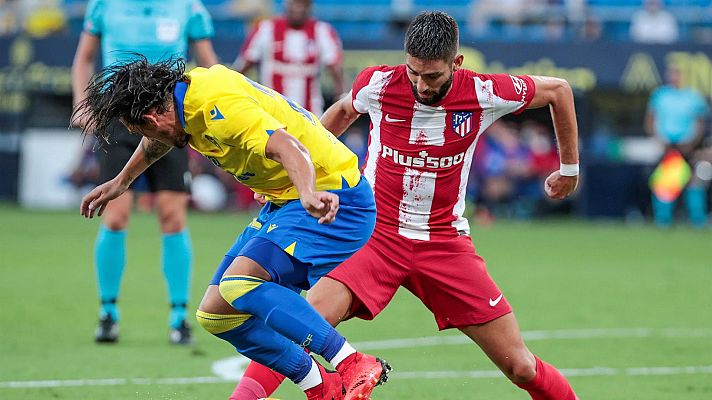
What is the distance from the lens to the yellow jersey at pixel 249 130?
179 inches

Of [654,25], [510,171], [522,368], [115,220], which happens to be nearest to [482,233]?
[510,171]

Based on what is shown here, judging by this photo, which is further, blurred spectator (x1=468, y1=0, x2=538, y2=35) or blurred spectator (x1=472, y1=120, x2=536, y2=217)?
blurred spectator (x1=468, y1=0, x2=538, y2=35)

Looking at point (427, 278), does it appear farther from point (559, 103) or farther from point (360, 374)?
point (559, 103)

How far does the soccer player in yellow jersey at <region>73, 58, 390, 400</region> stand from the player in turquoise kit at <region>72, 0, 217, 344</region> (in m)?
→ 2.54

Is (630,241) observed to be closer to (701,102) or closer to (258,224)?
(701,102)

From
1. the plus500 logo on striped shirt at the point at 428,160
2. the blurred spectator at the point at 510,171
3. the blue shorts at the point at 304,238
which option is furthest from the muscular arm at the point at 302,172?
the blurred spectator at the point at 510,171

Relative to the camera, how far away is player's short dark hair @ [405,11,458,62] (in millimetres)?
5004

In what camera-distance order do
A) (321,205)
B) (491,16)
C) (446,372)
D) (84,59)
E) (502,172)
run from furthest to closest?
1. (491,16)
2. (502,172)
3. (84,59)
4. (446,372)
5. (321,205)

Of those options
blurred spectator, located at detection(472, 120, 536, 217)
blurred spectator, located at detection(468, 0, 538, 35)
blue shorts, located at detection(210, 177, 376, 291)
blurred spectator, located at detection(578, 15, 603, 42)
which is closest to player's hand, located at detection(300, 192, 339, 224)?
blue shorts, located at detection(210, 177, 376, 291)

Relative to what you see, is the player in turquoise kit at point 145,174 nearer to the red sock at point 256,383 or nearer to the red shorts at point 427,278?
the red sock at point 256,383

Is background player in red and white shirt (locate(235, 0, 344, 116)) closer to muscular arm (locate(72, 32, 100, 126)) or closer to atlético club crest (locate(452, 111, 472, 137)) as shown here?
muscular arm (locate(72, 32, 100, 126))

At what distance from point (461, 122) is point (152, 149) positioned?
136 cm

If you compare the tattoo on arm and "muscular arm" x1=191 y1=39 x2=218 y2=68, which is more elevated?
the tattoo on arm

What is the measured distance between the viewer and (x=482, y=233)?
16.8 m
